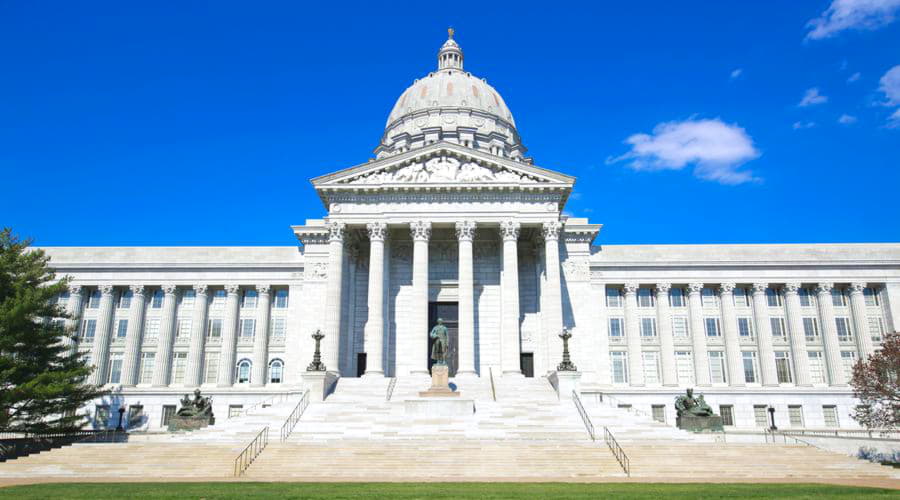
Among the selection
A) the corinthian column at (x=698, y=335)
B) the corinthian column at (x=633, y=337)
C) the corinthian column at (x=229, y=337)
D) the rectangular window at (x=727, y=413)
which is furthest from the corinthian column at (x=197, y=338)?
the rectangular window at (x=727, y=413)

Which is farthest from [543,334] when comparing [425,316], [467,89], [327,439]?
[467,89]

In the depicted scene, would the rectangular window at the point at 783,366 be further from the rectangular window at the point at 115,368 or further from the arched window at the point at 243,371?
the rectangular window at the point at 115,368

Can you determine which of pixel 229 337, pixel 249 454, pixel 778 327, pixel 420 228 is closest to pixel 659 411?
pixel 778 327

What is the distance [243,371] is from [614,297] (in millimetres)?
29330

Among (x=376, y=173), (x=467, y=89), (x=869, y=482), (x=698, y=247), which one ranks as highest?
(x=467, y=89)

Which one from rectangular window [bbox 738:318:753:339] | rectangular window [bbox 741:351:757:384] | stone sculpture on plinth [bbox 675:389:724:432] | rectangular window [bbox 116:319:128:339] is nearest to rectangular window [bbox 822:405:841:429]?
rectangular window [bbox 741:351:757:384]

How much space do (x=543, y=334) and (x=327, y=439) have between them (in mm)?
21368

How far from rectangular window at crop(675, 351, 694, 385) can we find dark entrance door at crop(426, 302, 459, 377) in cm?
1725

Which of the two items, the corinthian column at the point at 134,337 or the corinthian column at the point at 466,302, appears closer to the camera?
the corinthian column at the point at 466,302

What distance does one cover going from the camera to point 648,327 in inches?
2153

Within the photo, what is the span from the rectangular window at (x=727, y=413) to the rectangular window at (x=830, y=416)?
6.65m

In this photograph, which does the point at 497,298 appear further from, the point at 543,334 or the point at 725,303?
the point at 725,303

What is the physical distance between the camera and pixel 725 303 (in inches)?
2144

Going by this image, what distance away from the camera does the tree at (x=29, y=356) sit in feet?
112
